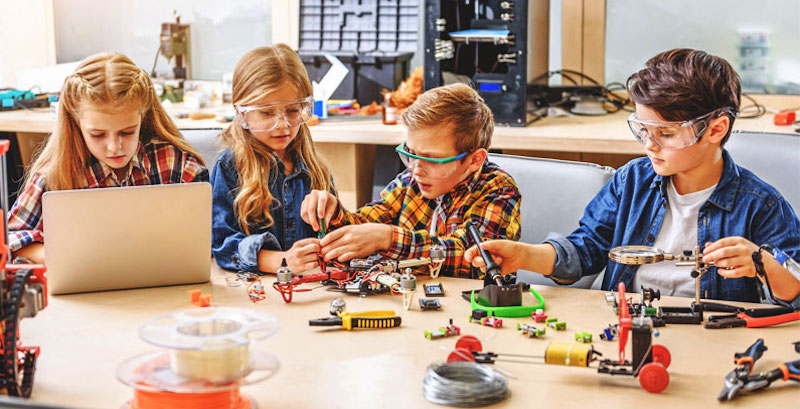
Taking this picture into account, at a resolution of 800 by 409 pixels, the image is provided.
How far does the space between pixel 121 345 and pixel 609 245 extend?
1.23m

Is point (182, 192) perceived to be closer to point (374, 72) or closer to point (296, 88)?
point (296, 88)

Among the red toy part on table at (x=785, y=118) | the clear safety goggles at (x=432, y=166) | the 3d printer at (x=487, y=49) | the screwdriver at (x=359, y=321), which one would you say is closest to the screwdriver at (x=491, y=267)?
the screwdriver at (x=359, y=321)

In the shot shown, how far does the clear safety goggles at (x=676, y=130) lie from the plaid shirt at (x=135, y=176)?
121cm

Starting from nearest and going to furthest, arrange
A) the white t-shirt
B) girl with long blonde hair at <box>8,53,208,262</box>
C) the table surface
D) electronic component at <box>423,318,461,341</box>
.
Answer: electronic component at <box>423,318,461,341</box>, the white t-shirt, girl with long blonde hair at <box>8,53,208,262</box>, the table surface

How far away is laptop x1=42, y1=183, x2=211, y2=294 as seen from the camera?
1886 millimetres

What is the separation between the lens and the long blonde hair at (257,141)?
7.76 feet

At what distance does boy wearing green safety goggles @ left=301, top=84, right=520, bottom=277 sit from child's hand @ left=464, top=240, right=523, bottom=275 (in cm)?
18

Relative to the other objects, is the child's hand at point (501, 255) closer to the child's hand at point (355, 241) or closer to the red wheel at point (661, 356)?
the child's hand at point (355, 241)

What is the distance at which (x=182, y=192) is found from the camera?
1.95 m

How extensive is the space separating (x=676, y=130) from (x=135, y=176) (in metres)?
1.43

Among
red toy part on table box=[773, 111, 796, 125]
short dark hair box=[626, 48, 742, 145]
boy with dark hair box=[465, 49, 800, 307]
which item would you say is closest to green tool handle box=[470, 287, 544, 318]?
boy with dark hair box=[465, 49, 800, 307]

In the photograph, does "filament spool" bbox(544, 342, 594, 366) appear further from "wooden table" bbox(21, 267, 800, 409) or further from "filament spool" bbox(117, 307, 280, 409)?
"filament spool" bbox(117, 307, 280, 409)

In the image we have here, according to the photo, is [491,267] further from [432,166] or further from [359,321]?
[432,166]

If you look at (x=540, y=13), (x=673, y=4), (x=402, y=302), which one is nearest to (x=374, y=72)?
(x=540, y=13)
